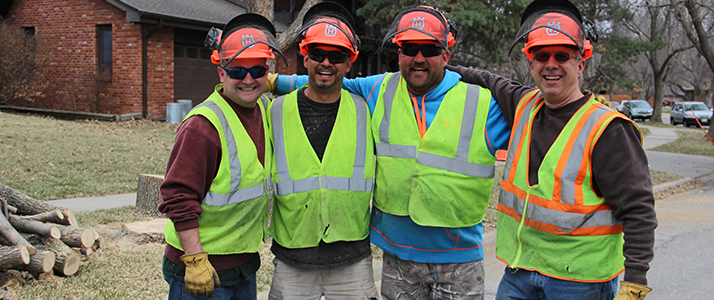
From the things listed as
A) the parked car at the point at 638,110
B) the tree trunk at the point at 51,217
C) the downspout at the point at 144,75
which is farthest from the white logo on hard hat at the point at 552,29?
the parked car at the point at 638,110

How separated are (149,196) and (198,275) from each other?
4.15 meters

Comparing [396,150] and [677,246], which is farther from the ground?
[396,150]

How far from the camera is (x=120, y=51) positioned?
15.4 meters

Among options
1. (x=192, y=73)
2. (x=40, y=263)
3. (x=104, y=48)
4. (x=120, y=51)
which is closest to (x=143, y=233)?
(x=40, y=263)

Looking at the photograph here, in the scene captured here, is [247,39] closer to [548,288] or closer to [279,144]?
[279,144]

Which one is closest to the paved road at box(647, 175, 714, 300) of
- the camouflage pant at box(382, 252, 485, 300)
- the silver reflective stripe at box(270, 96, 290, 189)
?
the camouflage pant at box(382, 252, 485, 300)

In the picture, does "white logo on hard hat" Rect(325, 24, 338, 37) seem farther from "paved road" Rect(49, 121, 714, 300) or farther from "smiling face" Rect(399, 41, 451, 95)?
"paved road" Rect(49, 121, 714, 300)

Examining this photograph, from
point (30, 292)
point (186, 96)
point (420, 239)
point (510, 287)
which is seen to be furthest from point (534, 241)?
point (186, 96)

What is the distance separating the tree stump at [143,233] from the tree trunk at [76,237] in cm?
68

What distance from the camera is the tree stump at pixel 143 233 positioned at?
5246 mm

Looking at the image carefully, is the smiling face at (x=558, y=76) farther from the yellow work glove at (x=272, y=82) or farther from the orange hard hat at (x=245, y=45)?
the yellow work glove at (x=272, y=82)

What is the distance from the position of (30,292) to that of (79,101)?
14089 mm

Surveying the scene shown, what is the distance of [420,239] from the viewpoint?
2.83 metres

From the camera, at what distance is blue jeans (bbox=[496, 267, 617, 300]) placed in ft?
7.69
